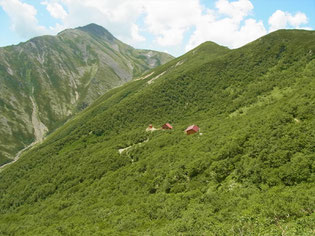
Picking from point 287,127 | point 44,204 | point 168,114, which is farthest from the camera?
point 168,114

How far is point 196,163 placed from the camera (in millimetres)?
43438

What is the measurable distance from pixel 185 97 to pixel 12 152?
118936 mm

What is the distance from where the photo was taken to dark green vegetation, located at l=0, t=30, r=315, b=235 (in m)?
26.6

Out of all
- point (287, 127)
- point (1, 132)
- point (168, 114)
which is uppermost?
point (1, 132)

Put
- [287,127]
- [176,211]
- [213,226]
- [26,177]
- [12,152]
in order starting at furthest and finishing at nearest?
1. [12,152]
2. [26,177]
3. [287,127]
4. [176,211]
5. [213,226]

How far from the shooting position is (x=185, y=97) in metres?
99.2

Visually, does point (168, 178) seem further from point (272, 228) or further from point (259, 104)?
point (259, 104)

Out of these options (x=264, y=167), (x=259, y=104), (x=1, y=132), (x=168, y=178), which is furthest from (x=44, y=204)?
(x=1, y=132)

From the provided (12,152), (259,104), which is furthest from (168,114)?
(12,152)

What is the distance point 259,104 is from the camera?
6738 cm

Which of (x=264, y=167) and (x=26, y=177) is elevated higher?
(x=26, y=177)

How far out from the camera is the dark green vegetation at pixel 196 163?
87.4ft

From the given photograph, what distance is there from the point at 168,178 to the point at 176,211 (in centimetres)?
Result: 1344

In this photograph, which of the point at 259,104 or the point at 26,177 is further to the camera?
the point at 26,177
